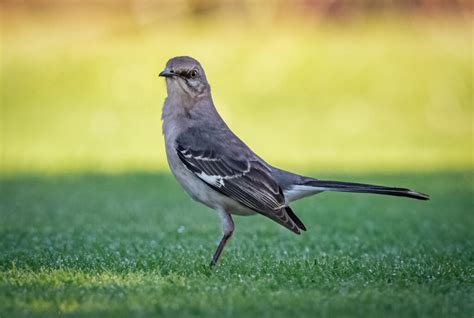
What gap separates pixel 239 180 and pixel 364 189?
3.18 feet

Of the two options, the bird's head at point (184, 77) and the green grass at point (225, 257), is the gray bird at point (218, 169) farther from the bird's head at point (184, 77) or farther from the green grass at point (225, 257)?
the green grass at point (225, 257)

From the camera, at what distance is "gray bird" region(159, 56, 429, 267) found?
6188 mm

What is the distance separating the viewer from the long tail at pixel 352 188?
6078 mm

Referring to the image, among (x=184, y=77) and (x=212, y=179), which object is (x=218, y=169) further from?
(x=184, y=77)

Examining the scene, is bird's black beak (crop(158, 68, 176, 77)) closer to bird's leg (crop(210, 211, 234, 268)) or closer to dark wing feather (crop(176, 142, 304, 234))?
dark wing feather (crop(176, 142, 304, 234))

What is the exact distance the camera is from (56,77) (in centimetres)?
2119

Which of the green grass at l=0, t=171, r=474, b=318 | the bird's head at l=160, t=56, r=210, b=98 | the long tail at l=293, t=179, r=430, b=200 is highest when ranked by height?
the bird's head at l=160, t=56, r=210, b=98

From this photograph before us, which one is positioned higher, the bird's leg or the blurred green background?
the blurred green background

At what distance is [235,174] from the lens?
20.6ft

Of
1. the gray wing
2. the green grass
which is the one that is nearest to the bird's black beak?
the gray wing

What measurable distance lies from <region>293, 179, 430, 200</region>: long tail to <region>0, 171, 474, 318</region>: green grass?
0.54m

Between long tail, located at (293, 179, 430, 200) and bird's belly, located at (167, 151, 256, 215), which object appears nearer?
long tail, located at (293, 179, 430, 200)

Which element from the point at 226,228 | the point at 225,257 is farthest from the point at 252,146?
the point at 226,228

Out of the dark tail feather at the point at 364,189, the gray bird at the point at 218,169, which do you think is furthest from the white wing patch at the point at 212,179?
the dark tail feather at the point at 364,189
